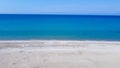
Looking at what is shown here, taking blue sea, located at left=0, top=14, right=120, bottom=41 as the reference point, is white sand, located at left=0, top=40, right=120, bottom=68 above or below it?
below

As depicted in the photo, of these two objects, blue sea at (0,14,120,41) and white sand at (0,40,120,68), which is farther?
blue sea at (0,14,120,41)

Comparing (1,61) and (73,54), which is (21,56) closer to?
(1,61)

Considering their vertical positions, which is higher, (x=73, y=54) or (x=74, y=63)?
(x=73, y=54)

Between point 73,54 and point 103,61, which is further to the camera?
point 73,54

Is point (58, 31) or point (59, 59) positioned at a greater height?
point (58, 31)

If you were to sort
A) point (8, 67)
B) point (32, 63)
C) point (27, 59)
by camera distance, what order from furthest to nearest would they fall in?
point (27, 59) → point (32, 63) → point (8, 67)

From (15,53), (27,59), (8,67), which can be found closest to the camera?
(8,67)

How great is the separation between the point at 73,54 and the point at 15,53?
7.19 feet

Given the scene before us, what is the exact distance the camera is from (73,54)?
8.35 metres

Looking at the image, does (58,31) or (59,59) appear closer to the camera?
(59,59)

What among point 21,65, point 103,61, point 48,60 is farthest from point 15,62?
point 103,61

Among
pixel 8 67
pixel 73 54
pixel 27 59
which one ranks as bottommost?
pixel 8 67

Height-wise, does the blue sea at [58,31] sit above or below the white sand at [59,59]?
above

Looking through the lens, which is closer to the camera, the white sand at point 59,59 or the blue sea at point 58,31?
the white sand at point 59,59
